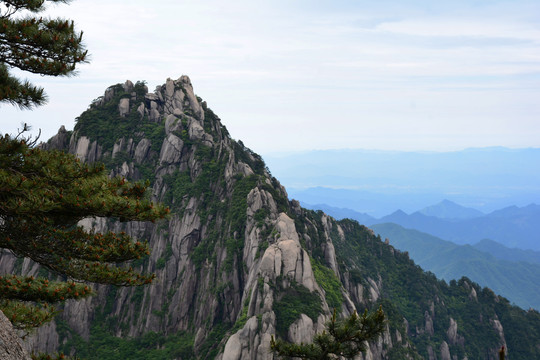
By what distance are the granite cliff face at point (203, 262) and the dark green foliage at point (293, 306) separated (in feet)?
0.37

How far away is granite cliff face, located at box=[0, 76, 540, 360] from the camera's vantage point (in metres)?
45.5

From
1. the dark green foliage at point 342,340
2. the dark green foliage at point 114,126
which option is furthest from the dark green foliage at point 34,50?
the dark green foliage at point 114,126

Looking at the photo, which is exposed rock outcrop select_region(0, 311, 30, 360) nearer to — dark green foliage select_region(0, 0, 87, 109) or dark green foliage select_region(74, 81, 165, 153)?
dark green foliage select_region(0, 0, 87, 109)

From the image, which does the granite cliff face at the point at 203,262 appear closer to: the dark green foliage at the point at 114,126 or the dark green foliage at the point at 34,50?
the dark green foliage at the point at 114,126

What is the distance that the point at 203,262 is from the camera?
193 feet

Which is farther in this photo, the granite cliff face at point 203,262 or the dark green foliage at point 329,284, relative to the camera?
the dark green foliage at point 329,284

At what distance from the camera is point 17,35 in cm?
1298

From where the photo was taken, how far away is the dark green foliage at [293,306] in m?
41.5

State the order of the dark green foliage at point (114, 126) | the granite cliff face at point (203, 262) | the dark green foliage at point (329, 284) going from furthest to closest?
the dark green foliage at point (114, 126) < the dark green foliage at point (329, 284) < the granite cliff face at point (203, 262)

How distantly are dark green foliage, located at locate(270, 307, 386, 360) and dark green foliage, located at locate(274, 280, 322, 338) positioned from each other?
25.5 metres

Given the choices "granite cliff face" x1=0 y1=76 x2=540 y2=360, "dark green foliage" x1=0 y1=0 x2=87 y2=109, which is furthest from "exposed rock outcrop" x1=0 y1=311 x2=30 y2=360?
"granite cliff face" x1=0 y1=76 x2=540 y2=360

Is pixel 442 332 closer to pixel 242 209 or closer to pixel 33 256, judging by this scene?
pixel 242 209

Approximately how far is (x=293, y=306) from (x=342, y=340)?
27.8m

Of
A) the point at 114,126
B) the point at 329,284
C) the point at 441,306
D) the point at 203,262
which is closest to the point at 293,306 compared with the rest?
the point at 329,284
